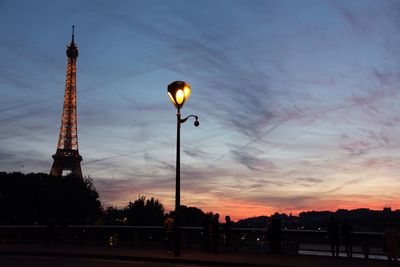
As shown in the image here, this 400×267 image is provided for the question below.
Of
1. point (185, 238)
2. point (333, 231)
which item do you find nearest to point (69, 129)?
point (185, 238)

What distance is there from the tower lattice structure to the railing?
82.3 meters

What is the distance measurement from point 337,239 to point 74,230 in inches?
659

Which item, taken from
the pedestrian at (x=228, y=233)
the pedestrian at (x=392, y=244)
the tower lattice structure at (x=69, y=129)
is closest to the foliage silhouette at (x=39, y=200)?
the tower lattice structure at (x=69, y=129)

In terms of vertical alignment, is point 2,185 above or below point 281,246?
above

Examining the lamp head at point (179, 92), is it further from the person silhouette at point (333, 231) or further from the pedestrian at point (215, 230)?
the person silhouette at point (333, 231)

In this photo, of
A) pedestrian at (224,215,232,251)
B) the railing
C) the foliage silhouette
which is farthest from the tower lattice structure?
pedestrian at (224,215,232,251)

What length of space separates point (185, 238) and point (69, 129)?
10204 centimetres

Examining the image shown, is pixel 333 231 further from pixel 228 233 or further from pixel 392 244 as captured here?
pixel 392 244

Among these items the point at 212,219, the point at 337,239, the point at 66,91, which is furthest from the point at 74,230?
the point at 66,91

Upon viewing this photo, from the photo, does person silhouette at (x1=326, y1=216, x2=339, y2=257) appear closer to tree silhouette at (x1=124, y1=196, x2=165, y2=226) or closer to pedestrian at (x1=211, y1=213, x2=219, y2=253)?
pedestrian at (x1=211, y1=213, x2=219, y2=253)

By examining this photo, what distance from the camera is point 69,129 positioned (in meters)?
127

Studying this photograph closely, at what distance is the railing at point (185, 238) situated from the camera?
25.2 meters

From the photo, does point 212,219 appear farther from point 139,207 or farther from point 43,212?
point 139,207

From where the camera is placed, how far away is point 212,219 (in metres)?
25.7
